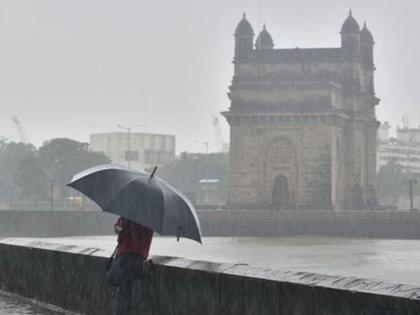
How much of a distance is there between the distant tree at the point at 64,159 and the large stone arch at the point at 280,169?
3179cm

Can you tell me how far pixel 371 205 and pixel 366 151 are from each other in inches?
205

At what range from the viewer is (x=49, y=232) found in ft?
204

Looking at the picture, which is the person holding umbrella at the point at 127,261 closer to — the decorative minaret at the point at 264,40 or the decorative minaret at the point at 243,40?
the decorative minaret at the point at 243,40

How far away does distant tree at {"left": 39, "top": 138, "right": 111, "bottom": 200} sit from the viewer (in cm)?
9562

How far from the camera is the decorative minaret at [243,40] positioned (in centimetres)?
7081

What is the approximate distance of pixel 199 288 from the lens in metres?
7.69

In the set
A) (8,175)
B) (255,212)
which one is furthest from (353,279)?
(8,175)

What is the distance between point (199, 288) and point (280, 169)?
6058 centimetres

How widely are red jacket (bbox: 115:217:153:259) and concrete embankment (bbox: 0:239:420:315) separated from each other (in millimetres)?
541

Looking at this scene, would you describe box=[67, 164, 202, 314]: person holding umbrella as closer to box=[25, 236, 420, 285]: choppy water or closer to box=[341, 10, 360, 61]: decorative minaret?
box=[25, 236, 420, 285]: choppy water

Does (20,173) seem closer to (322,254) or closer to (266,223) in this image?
(266,223)

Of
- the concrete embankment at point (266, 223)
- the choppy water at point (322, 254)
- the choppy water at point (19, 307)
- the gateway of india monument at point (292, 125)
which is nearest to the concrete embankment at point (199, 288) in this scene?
the choppy water at point (19, 307)

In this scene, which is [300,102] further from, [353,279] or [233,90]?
[353,279]

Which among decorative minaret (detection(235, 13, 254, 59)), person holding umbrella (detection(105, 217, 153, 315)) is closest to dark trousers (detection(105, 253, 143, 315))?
person holding umbrella (detection(105, 217, 153, 315))
